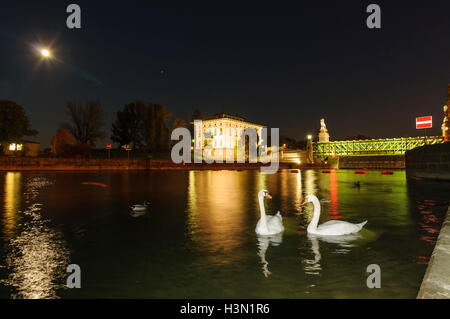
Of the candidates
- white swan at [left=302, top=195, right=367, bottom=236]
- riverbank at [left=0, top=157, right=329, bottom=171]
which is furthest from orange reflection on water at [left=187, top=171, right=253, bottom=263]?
riverbank at [left=0, top=157, right=329, bottom=171]

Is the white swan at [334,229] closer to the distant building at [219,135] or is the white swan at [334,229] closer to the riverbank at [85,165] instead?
the riverbank at [85,165]

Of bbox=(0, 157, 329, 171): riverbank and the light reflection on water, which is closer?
the light reflection on water

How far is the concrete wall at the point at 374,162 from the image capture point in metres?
81.5

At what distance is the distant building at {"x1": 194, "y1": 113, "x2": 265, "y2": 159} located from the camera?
137875 mm

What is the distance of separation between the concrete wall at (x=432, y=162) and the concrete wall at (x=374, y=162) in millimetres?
53611

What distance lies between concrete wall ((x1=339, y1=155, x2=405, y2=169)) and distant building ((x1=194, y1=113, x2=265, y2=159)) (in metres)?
45.5

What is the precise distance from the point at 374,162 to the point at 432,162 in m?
64.4

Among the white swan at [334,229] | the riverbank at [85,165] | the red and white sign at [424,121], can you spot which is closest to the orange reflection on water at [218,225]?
the white swan at [334,229]

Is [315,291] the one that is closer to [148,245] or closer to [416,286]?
[416,286]

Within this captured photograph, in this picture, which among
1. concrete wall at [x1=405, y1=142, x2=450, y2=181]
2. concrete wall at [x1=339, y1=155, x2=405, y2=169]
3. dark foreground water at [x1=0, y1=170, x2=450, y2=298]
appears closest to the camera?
dark foreground water at [x1=0, y1=170, x2=450, y2=298]

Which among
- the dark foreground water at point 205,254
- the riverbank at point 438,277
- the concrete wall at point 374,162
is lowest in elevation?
the dark foreground water at point 205,254

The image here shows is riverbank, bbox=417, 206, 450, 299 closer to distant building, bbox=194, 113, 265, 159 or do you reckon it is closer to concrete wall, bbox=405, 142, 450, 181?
concrete wall, bbox=405, 142, 450, 181

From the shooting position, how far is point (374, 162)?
8738cm
